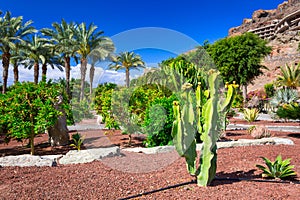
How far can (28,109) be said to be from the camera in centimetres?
570

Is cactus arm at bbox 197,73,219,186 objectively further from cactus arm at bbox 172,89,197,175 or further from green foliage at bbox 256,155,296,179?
green foliage at bbox 256,155,296,179

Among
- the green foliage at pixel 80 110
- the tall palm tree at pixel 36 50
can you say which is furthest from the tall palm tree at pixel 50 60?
the green foliage at pixel 80 110

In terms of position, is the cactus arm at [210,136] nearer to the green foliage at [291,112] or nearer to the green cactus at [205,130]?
the green cactus at [205,130]

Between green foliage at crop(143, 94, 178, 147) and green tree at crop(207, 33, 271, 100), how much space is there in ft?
63.8

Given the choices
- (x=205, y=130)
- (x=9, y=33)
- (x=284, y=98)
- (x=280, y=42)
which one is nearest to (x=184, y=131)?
(x=205, y=130)

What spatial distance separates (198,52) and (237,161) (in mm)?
2322

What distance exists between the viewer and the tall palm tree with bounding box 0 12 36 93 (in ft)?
66.9

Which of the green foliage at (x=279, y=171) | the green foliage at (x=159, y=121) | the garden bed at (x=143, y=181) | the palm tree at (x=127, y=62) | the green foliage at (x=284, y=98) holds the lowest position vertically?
the garden bed at (x=143, y=181)

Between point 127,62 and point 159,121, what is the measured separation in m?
2.05

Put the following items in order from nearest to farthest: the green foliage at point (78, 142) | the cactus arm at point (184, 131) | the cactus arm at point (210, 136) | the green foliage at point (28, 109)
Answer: the cactus arm at point (210, 136), the cactus arm at point (184, 131), the green foliage at point (28, 109), the green foliage at point (78, 142)

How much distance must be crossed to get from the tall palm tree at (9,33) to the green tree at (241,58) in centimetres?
1852

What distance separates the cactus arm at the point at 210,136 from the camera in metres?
3.04

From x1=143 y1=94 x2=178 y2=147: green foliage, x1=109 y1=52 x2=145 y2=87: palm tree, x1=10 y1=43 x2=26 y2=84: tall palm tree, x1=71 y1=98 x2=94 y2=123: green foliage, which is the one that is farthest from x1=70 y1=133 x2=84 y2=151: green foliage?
x1=10 y1=43 x2=26 y2=84: tall palm tree

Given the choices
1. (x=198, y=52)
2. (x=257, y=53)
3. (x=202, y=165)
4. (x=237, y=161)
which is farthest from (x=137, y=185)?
(x=257, y=53)
